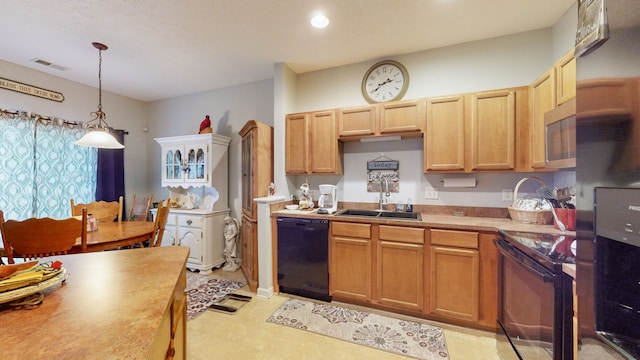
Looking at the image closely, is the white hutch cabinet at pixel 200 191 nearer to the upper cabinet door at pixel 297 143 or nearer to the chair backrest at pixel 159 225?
the chair backrest at pixel 159 225

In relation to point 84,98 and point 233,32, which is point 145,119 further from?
point 233,32

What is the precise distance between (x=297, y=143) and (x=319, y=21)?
1296mm

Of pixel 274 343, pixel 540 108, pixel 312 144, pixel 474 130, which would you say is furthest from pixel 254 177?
pixel 540 108

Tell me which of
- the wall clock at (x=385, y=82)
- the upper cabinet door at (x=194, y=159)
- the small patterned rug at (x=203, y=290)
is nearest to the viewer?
the small patterned rug at (x=203, y=290)

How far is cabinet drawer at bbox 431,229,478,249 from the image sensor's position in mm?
2076

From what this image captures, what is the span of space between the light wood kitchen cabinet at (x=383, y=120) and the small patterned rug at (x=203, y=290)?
2255mm

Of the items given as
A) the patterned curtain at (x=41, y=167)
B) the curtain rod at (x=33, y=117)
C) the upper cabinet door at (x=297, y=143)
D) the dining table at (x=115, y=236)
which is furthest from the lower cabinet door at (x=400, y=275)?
the curtain rod at (x=33, y=117)

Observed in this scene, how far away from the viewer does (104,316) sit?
75cm

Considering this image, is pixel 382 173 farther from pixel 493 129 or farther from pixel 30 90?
pixel 30 90

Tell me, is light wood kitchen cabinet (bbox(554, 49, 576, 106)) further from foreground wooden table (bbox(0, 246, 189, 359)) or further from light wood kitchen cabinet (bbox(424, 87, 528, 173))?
foreground wooden table (bbox(0, 246, 189, 359))

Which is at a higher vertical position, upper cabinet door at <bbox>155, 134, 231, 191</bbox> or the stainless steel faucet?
upper cabinet door at <bbox>155, 134, 231, 191</bbox>

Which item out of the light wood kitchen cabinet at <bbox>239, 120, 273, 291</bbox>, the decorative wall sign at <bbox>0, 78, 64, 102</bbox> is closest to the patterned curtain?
the decorative wall sign at <bbox>0, 78, 64, 102</bbox>

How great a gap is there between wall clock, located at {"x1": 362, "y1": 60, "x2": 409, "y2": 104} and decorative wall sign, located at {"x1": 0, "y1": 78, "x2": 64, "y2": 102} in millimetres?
4147

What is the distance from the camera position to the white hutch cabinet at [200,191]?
3516 millimetres
